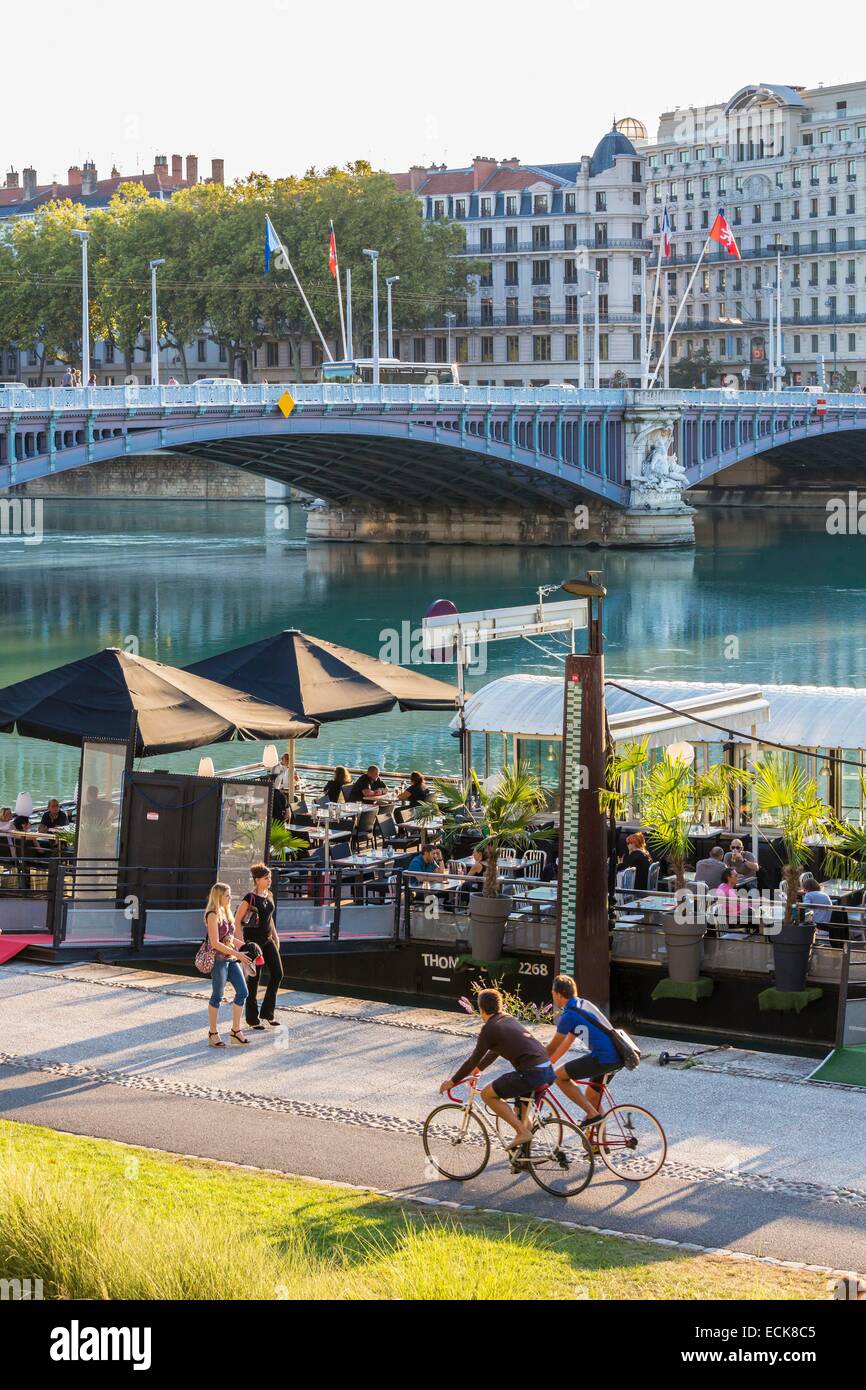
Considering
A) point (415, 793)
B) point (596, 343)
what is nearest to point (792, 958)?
point (415, 793)

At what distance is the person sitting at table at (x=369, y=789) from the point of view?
2238cm

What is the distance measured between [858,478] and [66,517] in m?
39.9

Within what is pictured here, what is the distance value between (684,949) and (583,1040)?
14.7 ft

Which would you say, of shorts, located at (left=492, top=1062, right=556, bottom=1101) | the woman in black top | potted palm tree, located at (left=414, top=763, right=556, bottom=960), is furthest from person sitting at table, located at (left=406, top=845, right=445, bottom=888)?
shorts, located at (left=492, top=1062, right=556, bottom=1101)

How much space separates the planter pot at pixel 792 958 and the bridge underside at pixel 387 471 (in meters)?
50.3

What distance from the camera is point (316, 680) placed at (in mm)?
22375

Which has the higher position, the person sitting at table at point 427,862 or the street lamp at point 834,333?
the street lamp at point 834,333

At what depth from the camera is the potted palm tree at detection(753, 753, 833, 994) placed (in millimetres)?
15539

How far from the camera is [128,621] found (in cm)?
5956

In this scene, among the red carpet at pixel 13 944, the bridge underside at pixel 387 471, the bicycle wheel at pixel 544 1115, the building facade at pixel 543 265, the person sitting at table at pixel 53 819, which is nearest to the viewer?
the bicycle wheel at pixel 544 1115

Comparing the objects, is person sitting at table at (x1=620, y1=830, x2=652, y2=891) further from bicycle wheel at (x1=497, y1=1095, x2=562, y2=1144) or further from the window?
the window

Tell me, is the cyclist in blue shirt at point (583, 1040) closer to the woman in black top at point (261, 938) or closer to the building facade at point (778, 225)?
the woman in black top at point (261, 938)

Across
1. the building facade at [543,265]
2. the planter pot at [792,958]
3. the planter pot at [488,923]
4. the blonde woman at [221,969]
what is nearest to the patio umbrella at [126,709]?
the planter pot at [488,923]

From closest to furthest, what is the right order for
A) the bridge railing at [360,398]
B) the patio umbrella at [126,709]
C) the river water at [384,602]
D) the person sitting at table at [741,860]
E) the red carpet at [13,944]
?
the person sitting at table at [741,860]
the red carpet at [13,944]
the patio umbrella at [126,709]
the river water at [384,602]
the bridge railing at [360,398]
